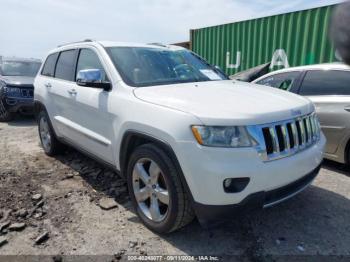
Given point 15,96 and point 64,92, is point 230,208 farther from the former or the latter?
point 15,96

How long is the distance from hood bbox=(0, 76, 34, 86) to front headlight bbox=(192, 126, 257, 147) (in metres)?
7.71

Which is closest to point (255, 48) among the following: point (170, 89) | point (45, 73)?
point (45, 73)

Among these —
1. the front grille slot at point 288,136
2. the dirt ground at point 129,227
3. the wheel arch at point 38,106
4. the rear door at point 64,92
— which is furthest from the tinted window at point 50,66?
the front grille slot at point 288,136

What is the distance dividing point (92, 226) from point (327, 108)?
328cm

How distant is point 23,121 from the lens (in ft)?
29.3

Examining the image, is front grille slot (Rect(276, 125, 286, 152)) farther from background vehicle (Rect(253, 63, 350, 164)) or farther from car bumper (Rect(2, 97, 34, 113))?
car bumper (Rect(2, 97, 34, 113))

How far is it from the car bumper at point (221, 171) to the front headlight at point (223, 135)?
50 millimetres

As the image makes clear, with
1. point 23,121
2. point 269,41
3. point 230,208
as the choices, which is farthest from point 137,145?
point 23,121

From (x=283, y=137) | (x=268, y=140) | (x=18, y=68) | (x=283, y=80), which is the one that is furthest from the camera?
(x=18, y=68)

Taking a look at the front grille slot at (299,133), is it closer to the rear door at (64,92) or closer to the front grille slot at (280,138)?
the front grille slot at (280,138)

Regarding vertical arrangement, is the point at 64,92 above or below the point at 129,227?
above

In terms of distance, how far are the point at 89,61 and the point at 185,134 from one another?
6.71 ft

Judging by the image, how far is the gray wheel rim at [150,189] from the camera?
2.72 meters

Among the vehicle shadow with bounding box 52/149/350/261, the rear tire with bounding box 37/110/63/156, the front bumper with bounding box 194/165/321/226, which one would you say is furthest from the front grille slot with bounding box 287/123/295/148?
the rear tire with bounding box 37/110/63/156
